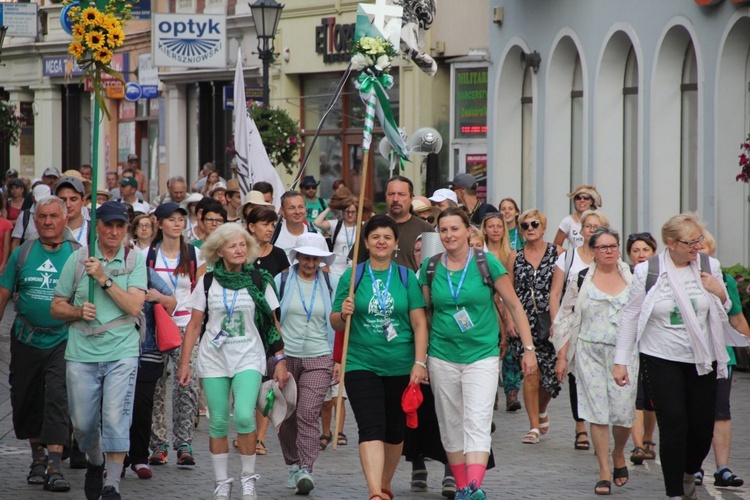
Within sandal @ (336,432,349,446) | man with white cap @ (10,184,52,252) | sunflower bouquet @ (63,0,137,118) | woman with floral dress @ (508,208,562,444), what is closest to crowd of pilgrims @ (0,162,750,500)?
sunflower bouquet @ (63,0,137,118)

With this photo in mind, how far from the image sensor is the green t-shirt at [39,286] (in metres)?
9.52

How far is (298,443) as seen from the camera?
9734mm

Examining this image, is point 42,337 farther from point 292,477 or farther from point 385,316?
point 385,316

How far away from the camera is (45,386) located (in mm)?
9672

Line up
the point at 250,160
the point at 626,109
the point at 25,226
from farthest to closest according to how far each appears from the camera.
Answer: the point at 626,109 < the point at 250,160 < the point at 25,226

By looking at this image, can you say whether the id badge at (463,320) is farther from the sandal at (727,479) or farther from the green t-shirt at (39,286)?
the green t-shirt at (39,286)

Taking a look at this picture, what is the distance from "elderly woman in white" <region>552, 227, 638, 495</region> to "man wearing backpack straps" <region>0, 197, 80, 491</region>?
3466mm

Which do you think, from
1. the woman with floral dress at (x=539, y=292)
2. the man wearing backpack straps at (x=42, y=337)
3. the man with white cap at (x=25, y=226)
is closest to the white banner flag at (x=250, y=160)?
the man with white cap at (x=25, y=226)

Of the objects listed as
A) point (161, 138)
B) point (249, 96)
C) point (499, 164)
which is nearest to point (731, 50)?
point (499, 164)

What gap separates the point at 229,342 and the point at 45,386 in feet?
4.90

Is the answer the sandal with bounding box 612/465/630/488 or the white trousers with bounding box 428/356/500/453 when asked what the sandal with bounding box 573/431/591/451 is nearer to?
the sandal with bounding box 612/465/630/488

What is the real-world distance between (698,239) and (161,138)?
3299 centimetres

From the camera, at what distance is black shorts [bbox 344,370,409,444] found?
876 centimetres

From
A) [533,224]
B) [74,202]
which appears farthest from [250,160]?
[74,202]
